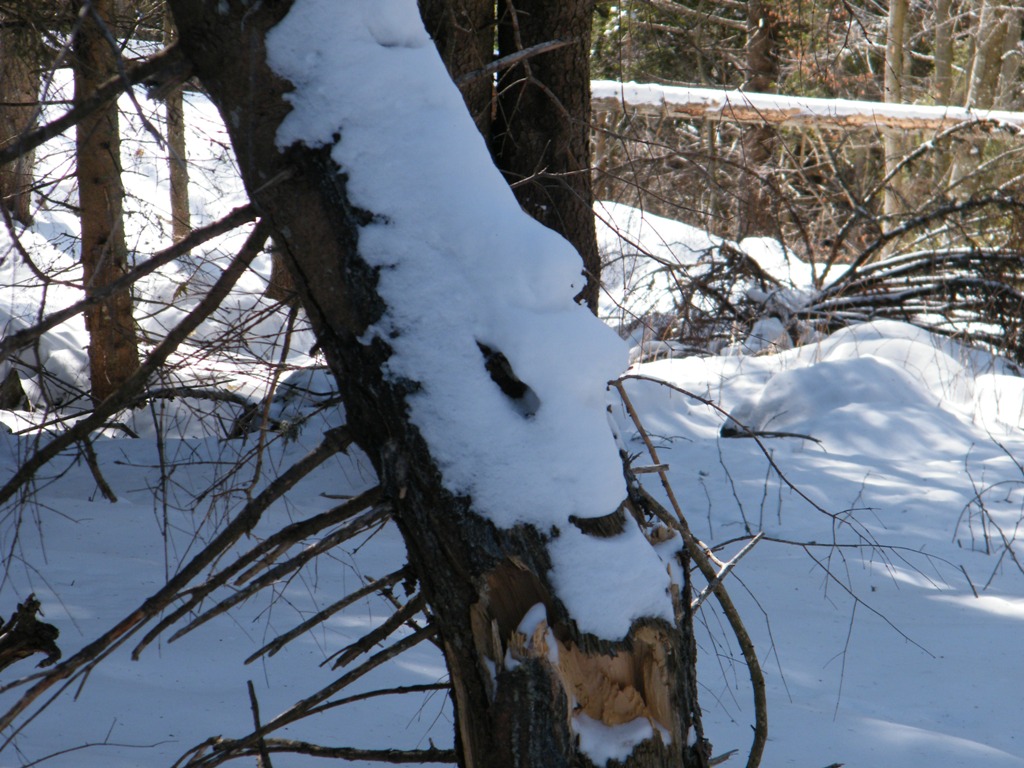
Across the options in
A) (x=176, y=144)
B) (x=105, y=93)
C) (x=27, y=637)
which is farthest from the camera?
(x=176, y=144)

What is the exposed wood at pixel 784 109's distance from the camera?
809 cm

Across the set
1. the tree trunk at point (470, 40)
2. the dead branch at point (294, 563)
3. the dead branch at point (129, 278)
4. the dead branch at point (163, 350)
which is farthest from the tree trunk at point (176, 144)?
the dead branch at point (294, 563)

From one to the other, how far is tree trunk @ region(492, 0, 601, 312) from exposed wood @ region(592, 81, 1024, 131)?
169 inches

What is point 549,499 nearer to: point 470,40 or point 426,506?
point 426,506

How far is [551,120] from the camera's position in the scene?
360 cm

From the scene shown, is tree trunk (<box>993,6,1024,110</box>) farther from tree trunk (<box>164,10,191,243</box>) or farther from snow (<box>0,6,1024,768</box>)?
tree trunk (<box>164,10,191,243</box>)

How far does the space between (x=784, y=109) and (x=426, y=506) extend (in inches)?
296

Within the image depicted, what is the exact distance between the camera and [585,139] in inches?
135

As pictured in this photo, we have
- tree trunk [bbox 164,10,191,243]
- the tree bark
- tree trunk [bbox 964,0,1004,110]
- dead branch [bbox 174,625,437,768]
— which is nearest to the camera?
dead branch [bbox 174,625,437,768]

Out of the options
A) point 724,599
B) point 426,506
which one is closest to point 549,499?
point 426,506

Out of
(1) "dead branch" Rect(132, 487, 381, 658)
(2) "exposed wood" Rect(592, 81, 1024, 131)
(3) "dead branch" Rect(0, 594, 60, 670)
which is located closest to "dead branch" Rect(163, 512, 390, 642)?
(1) "dead branch" Rect(132, 487, 381, 658)

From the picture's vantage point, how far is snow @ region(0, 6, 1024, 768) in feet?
4.43

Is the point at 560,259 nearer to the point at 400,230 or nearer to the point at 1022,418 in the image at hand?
the point at 400,230

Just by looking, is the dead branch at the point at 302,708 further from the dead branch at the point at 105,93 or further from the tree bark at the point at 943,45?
the tree bark at the point at 943,45
